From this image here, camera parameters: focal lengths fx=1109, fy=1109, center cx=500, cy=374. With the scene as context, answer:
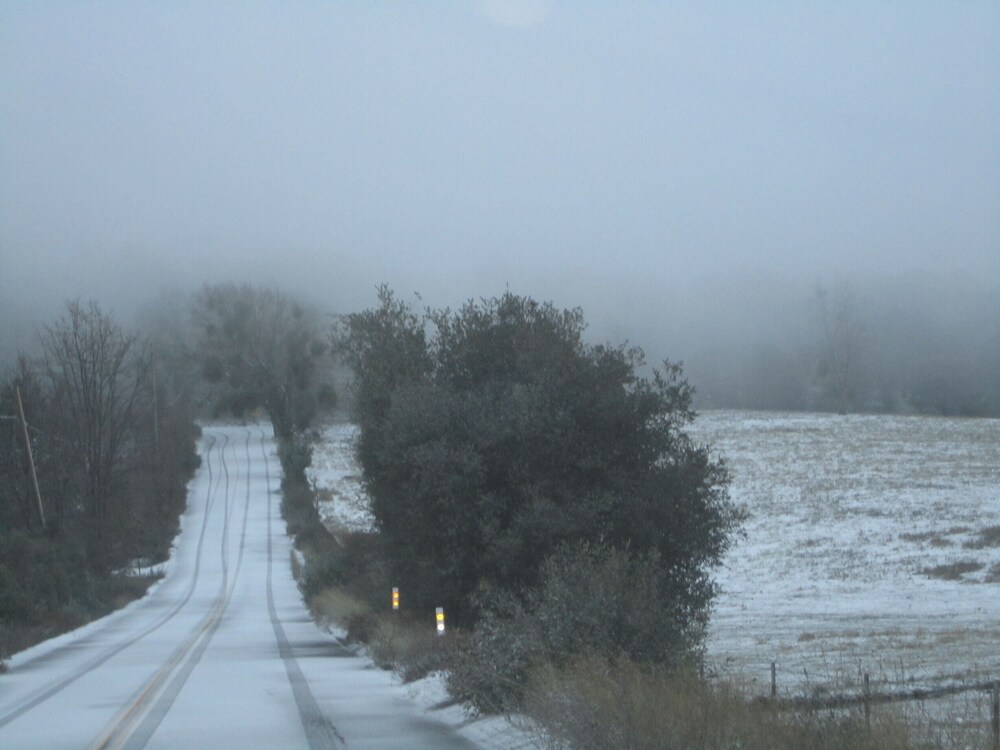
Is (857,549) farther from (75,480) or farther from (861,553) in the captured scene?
Answer: (75,480)

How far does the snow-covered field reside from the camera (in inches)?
766

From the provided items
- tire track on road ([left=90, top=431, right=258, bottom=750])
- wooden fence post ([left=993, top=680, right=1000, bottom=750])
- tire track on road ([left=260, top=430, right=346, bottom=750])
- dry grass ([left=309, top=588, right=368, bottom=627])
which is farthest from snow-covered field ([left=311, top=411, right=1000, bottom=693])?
tire track on road ([left=90, top=431, right=258, bottom=750])

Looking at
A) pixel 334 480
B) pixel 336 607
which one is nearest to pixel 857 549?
pixel 336 607

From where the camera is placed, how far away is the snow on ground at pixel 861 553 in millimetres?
19484

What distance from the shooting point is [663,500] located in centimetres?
1841

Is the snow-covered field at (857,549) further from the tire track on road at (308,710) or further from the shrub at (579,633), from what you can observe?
the tire track on road at (308,710)

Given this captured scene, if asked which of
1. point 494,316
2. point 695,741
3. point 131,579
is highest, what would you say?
point 494,316

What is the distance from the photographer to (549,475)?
61.7 ft

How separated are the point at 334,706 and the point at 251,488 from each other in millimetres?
76318

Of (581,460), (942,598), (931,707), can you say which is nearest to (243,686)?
(581,460)

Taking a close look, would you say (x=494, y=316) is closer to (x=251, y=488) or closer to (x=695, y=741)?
(x=695, y=741)

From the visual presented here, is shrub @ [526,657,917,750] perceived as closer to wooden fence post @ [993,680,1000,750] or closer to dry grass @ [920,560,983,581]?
wooden fence post @ [993,680,1000,750]

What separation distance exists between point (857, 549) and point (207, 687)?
30.6 metres

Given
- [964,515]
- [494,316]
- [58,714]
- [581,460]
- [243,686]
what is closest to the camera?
[58,714]
